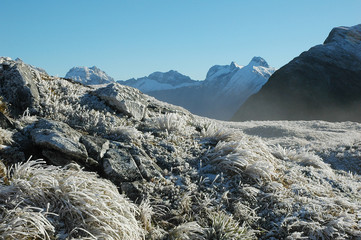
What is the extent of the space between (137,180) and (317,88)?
280 feet

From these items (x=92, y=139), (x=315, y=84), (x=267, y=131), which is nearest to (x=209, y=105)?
(x=315, y=84)

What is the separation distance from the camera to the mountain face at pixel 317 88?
74.5 m

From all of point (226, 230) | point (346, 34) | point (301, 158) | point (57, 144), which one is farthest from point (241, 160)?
point (346, 34)

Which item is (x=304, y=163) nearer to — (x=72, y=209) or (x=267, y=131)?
(x=72, y=209)

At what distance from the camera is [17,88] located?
621 centimetres

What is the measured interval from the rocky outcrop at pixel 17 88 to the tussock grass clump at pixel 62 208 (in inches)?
111

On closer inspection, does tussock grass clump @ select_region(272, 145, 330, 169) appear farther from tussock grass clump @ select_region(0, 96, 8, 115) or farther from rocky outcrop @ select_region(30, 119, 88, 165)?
tussock grass clump @ select_region(0, 96, 8, 115)

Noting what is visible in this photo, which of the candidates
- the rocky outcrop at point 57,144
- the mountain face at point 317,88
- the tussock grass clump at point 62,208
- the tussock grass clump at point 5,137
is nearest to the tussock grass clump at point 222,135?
the rocky outcrop at point 57,144

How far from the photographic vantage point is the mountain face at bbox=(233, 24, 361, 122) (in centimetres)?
7450

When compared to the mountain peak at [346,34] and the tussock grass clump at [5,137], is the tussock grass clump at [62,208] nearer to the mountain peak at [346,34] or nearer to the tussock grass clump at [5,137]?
the tussock grass clump at [5,137]

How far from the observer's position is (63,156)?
4.48 metres

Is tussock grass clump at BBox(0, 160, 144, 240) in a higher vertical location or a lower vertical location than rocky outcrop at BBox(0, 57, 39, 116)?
lower

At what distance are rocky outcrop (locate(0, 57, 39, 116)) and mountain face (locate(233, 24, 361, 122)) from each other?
75.2 meters

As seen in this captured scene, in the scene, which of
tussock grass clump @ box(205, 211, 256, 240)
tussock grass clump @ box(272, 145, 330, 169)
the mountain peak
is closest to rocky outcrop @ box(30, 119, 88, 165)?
tussock grass clump @ box(205, 211, 256, 240)
